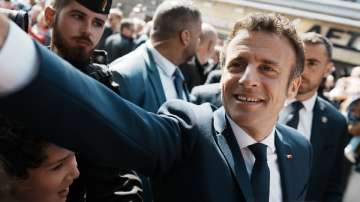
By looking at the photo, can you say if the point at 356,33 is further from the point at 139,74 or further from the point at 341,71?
the point at 139,74

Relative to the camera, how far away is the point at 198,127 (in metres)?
1.52

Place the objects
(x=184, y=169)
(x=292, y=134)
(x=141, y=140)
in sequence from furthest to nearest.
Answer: (x=292, y=134) → (x=184, y=169) → (x=141, y=140)

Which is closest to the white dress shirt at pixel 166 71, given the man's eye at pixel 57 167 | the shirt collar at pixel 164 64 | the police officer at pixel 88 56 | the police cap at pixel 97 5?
the shirt collar at pixel 164 64

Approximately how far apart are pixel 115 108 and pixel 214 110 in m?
0.78

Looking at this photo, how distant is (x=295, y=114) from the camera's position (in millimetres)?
3447

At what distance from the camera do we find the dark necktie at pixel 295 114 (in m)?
3.41

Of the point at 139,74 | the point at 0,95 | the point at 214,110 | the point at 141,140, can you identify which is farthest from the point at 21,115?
the point at 139,74

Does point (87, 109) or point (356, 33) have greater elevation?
point (87, 109)

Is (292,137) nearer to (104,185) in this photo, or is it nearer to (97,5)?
(104,185)

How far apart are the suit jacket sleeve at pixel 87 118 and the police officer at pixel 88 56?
441 millimetres

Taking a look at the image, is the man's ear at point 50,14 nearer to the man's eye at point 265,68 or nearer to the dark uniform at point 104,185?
the dark uniform at point 104,185

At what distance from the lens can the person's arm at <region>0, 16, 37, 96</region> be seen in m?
0.77

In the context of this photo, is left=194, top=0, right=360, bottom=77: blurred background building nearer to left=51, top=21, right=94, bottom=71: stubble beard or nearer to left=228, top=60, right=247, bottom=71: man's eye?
left=51, top=21, right=94, bottom=71: stubble beard

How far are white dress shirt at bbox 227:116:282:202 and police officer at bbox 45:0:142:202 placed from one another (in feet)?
1.27
